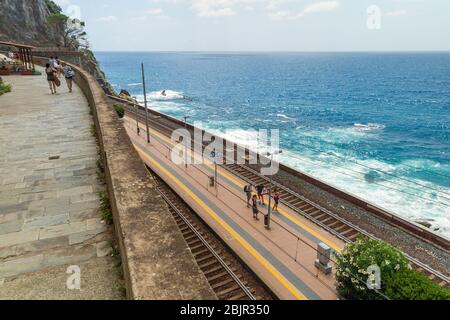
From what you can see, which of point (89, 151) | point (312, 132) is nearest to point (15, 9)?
point (312, 132)

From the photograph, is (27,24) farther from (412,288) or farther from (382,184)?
(412,288)

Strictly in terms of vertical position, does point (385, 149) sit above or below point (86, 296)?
below

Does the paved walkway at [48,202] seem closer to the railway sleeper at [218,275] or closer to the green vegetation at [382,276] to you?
the railway sleeper at [218,275]

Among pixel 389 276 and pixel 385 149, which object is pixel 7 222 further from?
pixel 385 149

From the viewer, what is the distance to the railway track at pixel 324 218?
48.2 ft

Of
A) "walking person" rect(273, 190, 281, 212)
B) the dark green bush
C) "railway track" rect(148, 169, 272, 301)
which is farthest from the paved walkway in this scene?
"walking person" rect(273, 190, 281, 212)

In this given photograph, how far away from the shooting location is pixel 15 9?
221 ft

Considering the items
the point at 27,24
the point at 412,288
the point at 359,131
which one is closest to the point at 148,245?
the point at 412,288

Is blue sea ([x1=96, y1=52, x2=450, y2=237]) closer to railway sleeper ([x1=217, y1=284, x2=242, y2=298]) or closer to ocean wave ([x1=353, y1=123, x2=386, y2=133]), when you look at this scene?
ocean wave ([x1=353, y1=123, x2=386, y2=133])

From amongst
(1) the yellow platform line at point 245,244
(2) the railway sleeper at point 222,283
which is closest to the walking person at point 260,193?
(1) the yellow platform line at point 245,244

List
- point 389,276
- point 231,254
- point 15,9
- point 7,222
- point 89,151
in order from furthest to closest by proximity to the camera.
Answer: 1. point 15,9
2. point 231,254
3. point 389,276
4. point 89,151
5. point 7,222

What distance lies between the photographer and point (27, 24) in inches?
2753

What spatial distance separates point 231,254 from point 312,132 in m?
38.6
